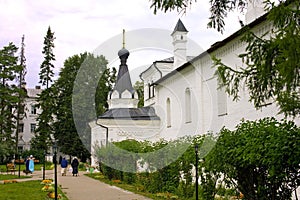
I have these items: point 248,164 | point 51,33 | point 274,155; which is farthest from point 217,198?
point 51,33

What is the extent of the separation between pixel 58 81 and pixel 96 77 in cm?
425

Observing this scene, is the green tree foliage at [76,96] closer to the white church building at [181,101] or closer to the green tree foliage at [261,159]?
the white church building at [181,101]

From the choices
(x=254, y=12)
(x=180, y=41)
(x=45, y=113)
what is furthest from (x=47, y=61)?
(x=254, y=12)

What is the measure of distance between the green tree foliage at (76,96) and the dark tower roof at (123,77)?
356 inches

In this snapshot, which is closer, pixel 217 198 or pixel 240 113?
pixel 217 198

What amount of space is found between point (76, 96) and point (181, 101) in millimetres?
20531

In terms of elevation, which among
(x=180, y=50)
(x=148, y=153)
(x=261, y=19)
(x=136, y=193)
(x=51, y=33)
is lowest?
(x=136, y=193)

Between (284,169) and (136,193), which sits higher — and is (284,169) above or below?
above

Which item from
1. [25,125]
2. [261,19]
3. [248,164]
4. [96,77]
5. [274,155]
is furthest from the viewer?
[25,125]

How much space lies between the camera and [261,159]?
6.77 metres

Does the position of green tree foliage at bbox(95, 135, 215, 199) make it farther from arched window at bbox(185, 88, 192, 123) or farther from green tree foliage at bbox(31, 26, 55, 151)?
green tree foliage at bbox(31, 26, 55, 151)

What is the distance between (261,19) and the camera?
1373 centimetres

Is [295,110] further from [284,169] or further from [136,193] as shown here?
[136,193]

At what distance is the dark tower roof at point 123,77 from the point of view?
1277 inches
